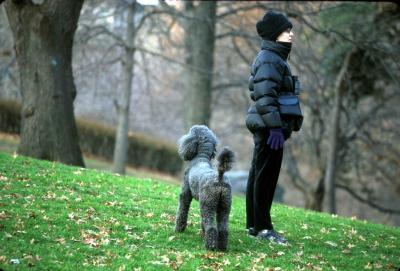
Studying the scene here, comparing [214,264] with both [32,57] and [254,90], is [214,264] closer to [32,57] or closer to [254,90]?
[254,90]

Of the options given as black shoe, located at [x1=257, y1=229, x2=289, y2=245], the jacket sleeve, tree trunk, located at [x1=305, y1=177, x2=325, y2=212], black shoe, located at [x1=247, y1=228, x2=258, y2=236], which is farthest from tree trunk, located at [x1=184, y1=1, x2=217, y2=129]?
the jacket sleeve

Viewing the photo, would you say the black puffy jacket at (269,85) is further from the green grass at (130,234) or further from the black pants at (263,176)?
the green grass at (130,234)

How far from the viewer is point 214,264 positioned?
6.36m

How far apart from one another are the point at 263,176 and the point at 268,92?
1.09 m

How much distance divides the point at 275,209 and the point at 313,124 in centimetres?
1315

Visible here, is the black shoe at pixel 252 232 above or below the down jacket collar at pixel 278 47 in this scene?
below

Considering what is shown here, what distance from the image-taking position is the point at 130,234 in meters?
7.23

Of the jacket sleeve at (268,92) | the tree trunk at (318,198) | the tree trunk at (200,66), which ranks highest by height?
the tree trunk at (200,66)

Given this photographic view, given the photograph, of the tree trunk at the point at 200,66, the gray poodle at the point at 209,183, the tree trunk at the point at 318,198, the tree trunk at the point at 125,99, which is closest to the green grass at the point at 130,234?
the gray poodle at the point at 209,183

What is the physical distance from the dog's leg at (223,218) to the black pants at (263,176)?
922mm

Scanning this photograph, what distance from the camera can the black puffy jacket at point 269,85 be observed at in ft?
23.7

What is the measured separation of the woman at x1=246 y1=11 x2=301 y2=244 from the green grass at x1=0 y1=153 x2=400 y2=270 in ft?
1.49

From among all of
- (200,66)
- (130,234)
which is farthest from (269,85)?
(200,66)

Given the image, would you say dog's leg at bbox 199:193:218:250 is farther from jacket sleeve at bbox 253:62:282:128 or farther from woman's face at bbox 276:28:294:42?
woman's face at bbox 276:28:294:42
